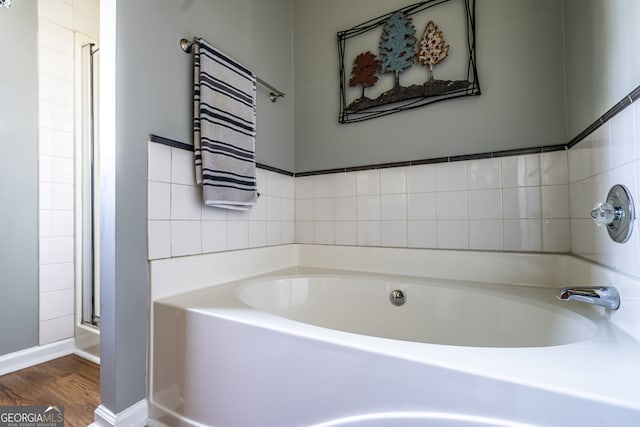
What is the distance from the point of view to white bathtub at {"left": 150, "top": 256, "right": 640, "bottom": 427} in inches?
21.0

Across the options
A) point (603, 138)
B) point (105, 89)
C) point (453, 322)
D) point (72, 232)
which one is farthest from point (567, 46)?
point (72, 232)

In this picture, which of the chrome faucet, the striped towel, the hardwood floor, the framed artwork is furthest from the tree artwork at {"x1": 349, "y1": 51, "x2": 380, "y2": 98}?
the hardwood floor

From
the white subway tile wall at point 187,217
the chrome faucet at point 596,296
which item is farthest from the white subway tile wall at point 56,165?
the chrome faucet at point 596,296

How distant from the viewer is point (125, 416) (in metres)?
1.05

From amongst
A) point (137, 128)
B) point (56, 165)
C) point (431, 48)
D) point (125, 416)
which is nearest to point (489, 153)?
point (431, 48)

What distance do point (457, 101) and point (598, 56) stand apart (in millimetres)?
609

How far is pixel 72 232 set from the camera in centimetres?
190

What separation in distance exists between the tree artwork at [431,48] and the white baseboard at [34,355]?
2.79 metres

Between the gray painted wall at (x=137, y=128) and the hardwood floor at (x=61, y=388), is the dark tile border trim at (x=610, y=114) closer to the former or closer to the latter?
the gray painted wall at (x=137, y=128)

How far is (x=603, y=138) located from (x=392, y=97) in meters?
1.00

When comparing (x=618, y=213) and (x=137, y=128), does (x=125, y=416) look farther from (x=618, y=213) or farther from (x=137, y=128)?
(x=618, y=213)

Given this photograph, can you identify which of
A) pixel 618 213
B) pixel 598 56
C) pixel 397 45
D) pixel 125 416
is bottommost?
pixel 125 416

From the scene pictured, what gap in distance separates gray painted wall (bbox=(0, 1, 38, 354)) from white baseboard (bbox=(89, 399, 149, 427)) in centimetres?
109

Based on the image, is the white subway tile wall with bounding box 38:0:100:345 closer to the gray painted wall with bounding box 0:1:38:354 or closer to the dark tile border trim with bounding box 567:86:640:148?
the gray painted wall with bounding box 0:1:38:354
